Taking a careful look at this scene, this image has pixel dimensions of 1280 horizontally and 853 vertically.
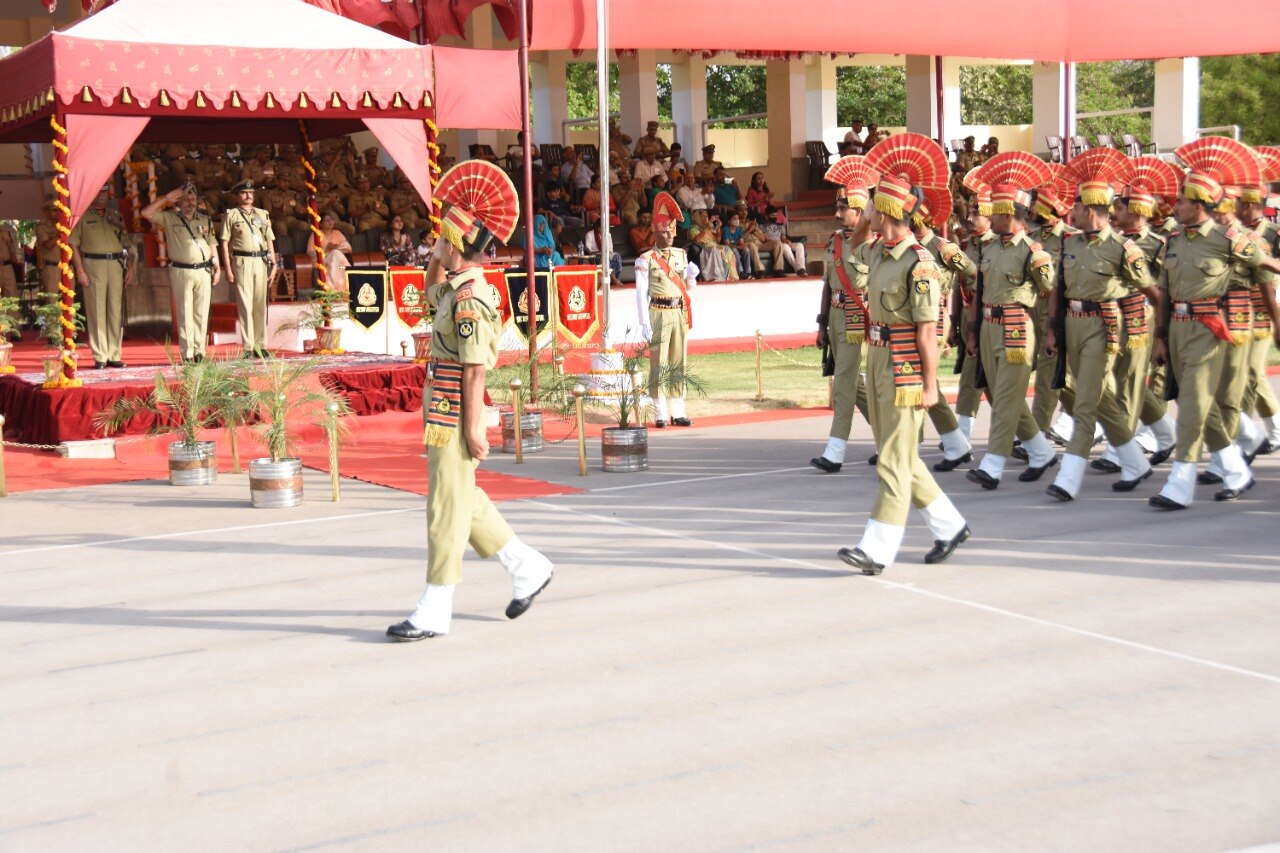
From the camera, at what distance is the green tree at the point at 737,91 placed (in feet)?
170

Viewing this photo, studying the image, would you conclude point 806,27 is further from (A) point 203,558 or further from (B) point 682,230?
(A) point 203,558

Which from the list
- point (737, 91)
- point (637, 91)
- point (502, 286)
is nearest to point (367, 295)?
point (502, 286)

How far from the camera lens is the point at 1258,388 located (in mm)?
10570

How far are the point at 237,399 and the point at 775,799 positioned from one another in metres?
7.63

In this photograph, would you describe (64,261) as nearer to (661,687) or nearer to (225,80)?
(225,80)

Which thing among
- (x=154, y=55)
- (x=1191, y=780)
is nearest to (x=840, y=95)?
(x=154, y=55)

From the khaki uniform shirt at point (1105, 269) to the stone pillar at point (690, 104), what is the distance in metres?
21.7

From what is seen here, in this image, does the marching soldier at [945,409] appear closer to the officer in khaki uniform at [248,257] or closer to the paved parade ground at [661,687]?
the paved parade ground at [661,687]

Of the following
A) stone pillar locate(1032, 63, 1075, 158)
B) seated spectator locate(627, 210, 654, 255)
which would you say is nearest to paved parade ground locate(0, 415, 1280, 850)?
seated spectator locate(627, 210, 654, 255)

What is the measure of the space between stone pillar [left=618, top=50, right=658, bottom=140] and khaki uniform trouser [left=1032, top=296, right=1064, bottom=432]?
19394 mm

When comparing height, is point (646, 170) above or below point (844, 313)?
above

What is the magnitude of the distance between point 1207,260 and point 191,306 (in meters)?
9.75

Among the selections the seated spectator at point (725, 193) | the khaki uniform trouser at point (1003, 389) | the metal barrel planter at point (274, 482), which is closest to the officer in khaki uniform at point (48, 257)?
the seated spectator at point (725, 193)

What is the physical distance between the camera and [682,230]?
2502 cm
